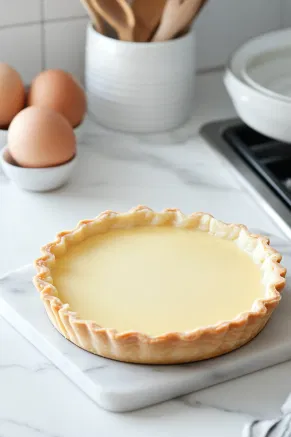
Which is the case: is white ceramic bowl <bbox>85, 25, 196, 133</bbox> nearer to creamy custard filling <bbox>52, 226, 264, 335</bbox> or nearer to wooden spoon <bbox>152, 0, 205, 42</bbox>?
wooden spoon <bbox>152, 0, 205, 42</bbox>

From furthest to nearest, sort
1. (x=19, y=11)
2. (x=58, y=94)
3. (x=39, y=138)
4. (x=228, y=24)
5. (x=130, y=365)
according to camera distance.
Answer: (x=228, y=24)
(x=19, y=11)
(x=58, y=94)
(x=39, y=138)
(x=130, y=365)

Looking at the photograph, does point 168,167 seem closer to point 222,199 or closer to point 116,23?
point 222,199

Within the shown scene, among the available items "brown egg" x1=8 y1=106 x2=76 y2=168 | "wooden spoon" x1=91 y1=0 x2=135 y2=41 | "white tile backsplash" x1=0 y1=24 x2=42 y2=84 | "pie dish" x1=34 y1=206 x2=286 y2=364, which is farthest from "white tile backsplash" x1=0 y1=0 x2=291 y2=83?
"pie dish" x1=34 y1=206 x2=286 y2=364

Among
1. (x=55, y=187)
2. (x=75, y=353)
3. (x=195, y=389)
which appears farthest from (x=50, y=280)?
(x=55, y=187)

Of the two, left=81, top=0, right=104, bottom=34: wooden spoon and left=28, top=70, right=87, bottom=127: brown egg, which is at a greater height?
left=81, top=0, right=104, bottom=34: wooden spoon

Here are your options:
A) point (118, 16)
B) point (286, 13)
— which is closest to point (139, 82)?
point (118, 16)

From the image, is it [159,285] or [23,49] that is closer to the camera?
[159,285]

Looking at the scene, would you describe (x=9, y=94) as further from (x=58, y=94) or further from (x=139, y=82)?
(x=139, y=82)
